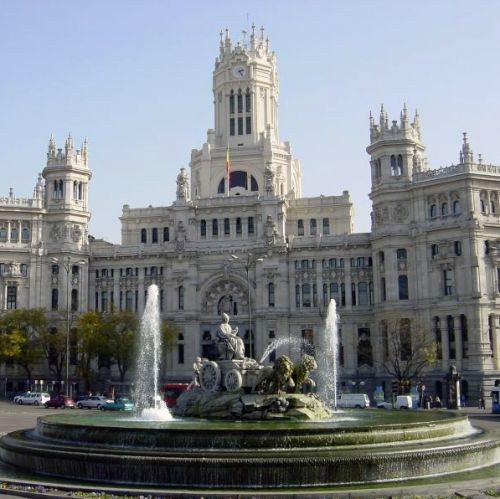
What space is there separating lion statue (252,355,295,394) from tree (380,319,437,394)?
152 feet

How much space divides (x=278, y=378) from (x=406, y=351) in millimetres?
52883

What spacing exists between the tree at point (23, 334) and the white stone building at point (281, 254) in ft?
21.8

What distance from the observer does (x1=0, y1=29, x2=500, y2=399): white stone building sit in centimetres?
8631

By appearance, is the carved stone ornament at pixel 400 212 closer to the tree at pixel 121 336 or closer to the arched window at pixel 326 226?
the arched window at pixel 326 226

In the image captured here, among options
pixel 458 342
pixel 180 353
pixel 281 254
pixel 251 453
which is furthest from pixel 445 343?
pixel 251 453

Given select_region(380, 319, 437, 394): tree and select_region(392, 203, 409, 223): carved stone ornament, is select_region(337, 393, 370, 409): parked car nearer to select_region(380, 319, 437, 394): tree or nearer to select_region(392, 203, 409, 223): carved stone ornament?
select_region(380, 319, 437, 394): tree

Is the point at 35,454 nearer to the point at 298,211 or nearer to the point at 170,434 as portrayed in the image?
the point at 170,434

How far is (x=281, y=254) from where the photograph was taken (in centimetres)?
9788

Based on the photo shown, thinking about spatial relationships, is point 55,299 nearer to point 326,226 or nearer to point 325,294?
point 325,294

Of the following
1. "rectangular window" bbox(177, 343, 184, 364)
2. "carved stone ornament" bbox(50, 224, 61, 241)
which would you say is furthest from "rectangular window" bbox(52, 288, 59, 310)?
"rectangular window" bbox(177, 343, 184, 364)

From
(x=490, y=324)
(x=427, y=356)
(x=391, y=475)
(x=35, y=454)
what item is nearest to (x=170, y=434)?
(x=35, y=454)

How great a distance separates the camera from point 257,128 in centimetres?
11525

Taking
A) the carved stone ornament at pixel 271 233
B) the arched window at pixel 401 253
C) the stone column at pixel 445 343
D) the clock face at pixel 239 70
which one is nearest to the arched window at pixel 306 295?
the carved stone ornament at pixel 271 233

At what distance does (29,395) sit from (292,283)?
34827 millimetres
